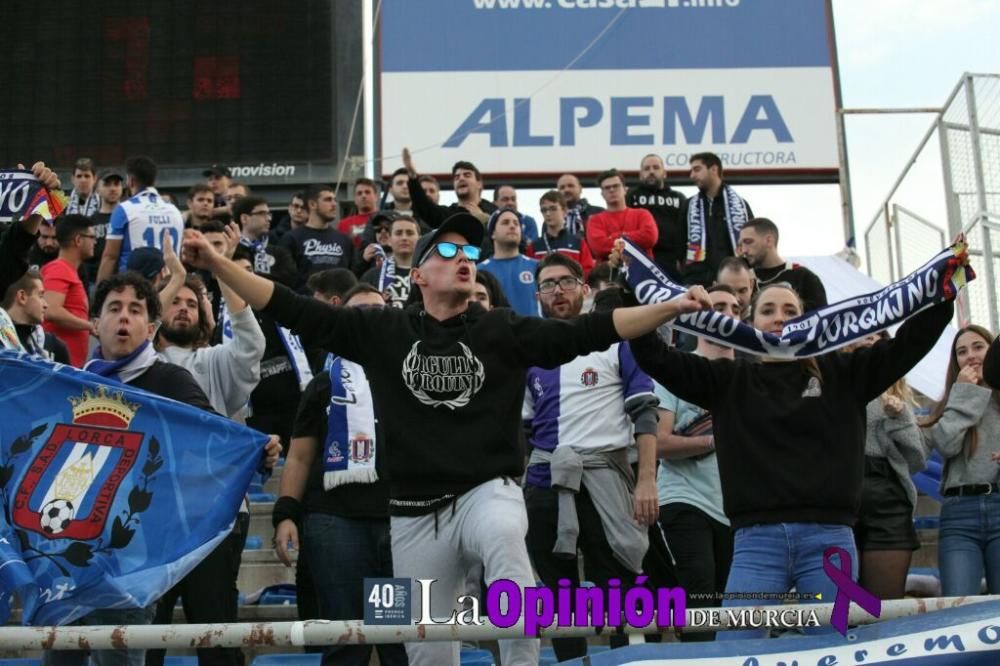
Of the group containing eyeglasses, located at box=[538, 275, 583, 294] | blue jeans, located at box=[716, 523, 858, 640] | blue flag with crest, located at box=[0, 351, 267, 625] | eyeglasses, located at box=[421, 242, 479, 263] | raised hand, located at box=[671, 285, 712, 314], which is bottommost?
blue jeans, located at box=[716, 523, 858, 640]

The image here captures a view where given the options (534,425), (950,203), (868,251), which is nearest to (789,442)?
(534,425)

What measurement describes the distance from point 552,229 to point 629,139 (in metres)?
5.42

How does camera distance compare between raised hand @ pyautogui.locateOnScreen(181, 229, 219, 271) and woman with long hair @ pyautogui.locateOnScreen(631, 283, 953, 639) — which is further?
woman with long hair @ pyautogui.locateOnScreen(631, 283, 953, 639)

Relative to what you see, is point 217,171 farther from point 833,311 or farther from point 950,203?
point 833,311

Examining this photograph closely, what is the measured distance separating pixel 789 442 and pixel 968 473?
2.00m

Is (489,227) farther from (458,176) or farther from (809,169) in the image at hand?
(809,169)

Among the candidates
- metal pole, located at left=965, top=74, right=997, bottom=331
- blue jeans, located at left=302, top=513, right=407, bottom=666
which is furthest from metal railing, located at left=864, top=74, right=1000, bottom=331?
blue jeans, located at left=302, top=513, right=407, bottom=666

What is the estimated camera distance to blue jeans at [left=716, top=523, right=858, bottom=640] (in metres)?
4.55

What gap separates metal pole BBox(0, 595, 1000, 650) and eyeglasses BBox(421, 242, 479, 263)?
1.46 m

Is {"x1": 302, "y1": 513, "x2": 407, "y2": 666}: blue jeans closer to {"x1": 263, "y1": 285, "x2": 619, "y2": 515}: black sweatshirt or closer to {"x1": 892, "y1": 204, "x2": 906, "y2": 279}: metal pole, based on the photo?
{"x1": 263, "y1": 285, "x2": 619, "y2": 515}: black sweatshirt

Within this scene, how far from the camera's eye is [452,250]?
4750 mm

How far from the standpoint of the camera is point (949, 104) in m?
12.2

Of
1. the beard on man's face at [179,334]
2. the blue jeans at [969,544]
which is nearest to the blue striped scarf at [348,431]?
the beard on man's face at [179,334]

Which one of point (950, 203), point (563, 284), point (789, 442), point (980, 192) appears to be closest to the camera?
point (789, 442)
